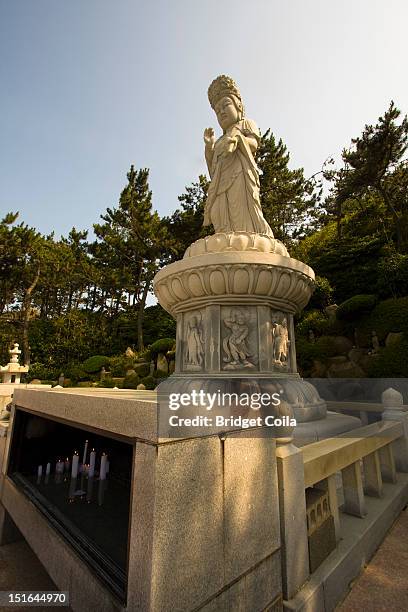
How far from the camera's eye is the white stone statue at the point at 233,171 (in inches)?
210

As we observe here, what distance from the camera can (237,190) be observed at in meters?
5.41

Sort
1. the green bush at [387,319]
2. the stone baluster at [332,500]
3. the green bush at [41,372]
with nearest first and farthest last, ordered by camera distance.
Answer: the stone baluster at [332,500] < the green bush at [387,319] < the green bush at [41,372]

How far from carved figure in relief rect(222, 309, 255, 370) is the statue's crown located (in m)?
4.19

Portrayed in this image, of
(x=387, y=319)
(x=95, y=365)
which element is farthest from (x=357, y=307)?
(x=95, y=365)

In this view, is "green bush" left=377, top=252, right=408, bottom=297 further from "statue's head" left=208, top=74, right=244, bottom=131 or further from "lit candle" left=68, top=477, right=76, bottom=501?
→ "lit candle" left=68, top=477, right=76, bottom=501

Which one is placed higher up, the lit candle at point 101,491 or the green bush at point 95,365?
the green bush at point 95,365

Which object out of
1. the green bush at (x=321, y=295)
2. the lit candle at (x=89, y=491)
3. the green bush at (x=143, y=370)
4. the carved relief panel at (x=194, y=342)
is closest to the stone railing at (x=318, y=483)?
the lit candle at (x=89, y=491)

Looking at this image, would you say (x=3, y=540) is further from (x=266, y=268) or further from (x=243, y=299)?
(x=266, y=268)

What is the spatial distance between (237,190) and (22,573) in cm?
538

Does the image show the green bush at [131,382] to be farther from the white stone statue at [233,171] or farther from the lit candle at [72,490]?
the lit candle at [72,490]

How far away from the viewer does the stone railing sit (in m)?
1.73

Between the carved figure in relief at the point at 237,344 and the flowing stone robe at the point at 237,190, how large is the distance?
180 centimetres

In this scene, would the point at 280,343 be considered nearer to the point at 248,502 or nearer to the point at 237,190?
the point at 237,190

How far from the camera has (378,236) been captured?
17609 millimetres
